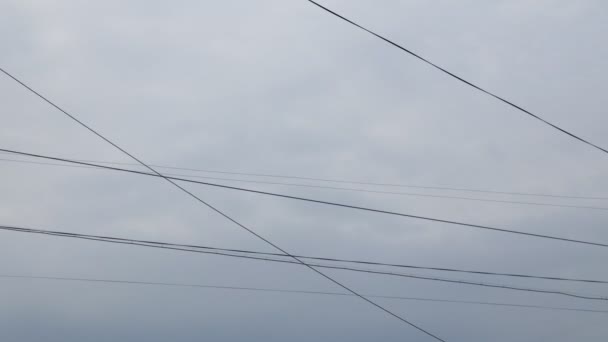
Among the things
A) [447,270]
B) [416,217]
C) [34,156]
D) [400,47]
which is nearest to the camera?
[400,47]

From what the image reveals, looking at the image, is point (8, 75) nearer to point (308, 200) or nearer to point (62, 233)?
point (62, 233)

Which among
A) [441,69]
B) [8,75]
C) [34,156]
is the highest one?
[441,69]

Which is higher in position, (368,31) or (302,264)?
(368,31)

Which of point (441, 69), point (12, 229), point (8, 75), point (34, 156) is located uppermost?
point (441, 69)

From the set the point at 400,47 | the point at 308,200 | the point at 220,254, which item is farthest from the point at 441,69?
the point at 220,254

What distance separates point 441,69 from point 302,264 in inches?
305

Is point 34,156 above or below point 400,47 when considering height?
below

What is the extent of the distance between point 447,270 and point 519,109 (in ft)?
31.1

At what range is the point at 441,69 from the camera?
1427 cm

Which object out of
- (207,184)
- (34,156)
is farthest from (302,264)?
(34,156)

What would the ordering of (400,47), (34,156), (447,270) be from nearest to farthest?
(400,47)
(34,156)
(447,270)

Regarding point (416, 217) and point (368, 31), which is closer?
point (368, 31)

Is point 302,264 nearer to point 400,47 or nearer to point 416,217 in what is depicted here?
point 416,217

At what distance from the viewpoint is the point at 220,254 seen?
1991cm
